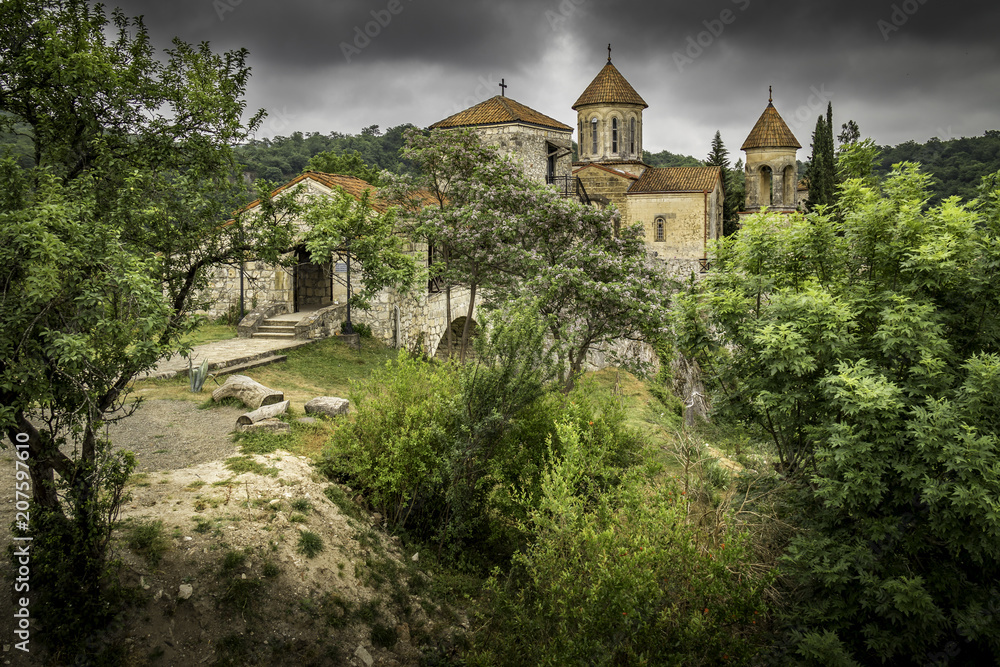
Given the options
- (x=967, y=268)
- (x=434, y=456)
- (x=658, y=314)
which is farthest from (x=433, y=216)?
(x=967, y=268)

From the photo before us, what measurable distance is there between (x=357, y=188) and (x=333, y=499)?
1244 centimetres

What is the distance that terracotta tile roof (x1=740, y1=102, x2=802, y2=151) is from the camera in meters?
37.6

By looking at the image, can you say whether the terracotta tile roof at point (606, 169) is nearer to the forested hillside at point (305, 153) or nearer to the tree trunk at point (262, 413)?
the forested hillside at point (305, 153)

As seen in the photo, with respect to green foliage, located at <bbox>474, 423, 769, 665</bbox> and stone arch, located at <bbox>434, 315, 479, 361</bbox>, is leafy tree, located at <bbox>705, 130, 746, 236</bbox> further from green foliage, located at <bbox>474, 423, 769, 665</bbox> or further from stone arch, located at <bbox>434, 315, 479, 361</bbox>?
green foliage, located at <bbox>474, 423, 769, 665</bbox>

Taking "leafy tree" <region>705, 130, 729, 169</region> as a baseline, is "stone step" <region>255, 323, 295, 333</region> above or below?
below

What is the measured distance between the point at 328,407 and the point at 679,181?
26.8m

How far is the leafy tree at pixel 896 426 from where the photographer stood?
541 cm

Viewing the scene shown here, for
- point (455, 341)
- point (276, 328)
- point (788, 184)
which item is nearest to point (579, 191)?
point (455, 341)

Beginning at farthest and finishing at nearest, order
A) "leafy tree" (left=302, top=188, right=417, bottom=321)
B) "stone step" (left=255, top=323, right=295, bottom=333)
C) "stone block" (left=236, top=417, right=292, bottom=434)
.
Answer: "stone step" (left=255, top=323, right=295, bottom=333) → "stone block" (left=236, top=417, right=292, bottom=434) → "leafy tree" (left=302, top=188, right=417, bottom=321)

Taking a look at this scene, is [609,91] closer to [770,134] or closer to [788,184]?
[770,134]

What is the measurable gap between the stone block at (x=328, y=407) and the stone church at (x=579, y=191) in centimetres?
361

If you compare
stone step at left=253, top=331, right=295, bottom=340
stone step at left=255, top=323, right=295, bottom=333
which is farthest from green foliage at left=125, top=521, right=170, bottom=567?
stone step at left=255, top=323, right=295, bottom=333

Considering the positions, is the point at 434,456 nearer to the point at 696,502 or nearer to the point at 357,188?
the point at 696,502

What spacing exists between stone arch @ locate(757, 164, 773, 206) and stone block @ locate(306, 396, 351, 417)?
3459cm
